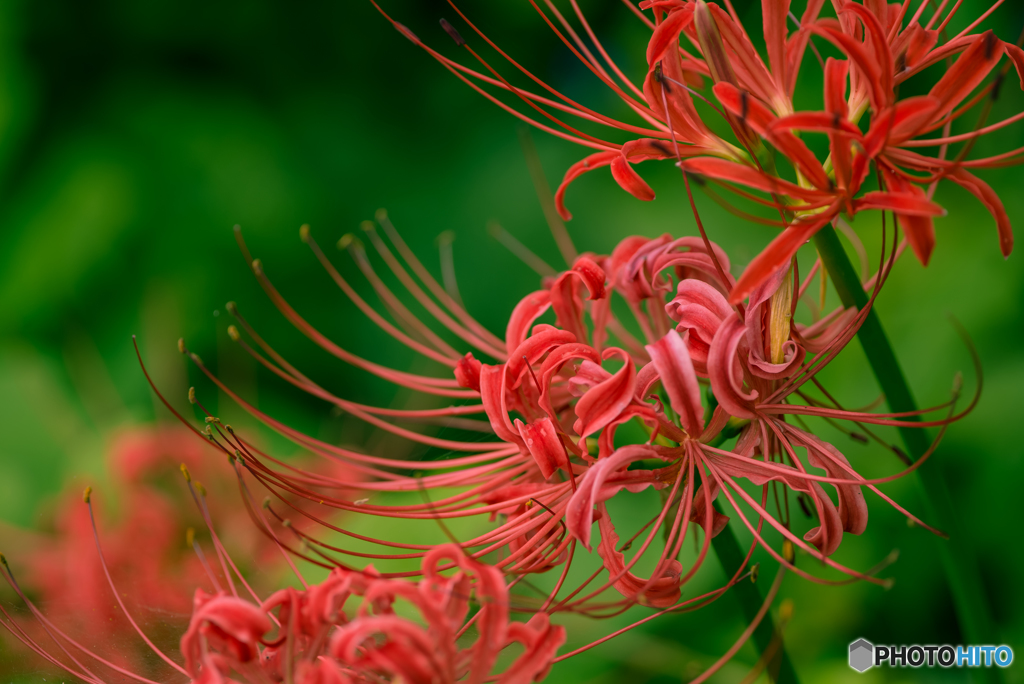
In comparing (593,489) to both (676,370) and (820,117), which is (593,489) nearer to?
(676,370)

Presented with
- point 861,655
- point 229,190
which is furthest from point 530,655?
point 229,190

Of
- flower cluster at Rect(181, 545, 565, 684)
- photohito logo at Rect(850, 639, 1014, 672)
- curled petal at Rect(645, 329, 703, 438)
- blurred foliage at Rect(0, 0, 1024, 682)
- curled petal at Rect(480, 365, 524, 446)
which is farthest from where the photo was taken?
blurred foliage at Rect(0, 0, 1024, 682)

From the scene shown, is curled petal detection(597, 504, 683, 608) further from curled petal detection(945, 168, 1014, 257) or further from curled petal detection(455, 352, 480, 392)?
curled petal detection(945, 168, 1014, 257)

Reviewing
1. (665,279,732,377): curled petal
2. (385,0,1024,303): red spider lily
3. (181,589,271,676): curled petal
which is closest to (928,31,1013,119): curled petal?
(385,0,1024,303): red spider lily

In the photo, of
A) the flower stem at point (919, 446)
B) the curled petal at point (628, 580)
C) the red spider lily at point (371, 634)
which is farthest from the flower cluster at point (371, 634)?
the flower stem at point (919, 446)

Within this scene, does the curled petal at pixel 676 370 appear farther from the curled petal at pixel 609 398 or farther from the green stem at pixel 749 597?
the green stem at pixel 749 597
